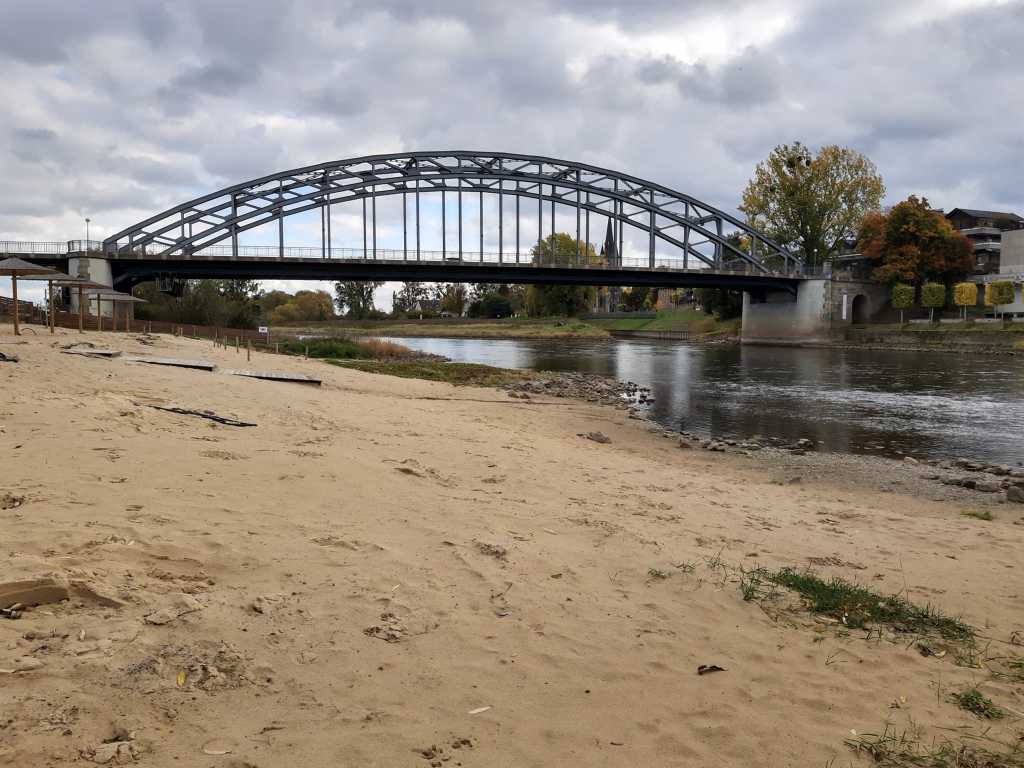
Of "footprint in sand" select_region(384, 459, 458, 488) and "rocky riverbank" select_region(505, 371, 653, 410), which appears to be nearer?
"footprint in sand" select_region(384, 459, 458, 488)

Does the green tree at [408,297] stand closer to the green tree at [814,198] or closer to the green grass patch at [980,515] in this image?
the green tree at [814,198]

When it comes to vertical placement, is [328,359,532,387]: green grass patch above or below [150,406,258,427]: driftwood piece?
below

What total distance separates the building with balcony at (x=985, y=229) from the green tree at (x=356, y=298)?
107464 millimetres

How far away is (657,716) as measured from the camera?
3.98 meters

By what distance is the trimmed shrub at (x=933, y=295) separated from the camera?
246 ft

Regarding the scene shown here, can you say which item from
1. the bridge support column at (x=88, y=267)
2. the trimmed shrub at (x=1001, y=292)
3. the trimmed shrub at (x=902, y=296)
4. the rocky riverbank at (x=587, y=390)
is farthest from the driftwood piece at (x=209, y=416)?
the trimmed shrub at (x=902, y=296)

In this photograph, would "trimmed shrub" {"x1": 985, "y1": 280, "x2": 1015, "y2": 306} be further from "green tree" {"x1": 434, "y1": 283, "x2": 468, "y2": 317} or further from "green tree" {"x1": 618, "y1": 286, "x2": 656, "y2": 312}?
"green tree" {"x1": 434, "y1": 283, "x2": 468, "y2": 317}

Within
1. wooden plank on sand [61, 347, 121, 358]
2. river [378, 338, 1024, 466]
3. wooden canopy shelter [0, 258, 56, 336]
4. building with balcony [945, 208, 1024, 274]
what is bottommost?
river [378, 338, 1024, 466]

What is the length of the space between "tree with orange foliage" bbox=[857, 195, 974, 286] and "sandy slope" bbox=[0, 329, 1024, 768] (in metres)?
81.7

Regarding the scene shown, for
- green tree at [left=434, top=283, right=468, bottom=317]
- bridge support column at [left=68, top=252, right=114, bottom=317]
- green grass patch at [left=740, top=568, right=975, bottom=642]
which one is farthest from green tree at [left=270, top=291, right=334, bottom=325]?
green grass patch at [left=740, top=568, right=975, bottom=642]

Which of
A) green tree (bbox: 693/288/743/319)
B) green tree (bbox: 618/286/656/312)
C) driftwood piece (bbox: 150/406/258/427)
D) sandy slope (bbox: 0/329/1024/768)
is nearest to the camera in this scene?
sandy slope (bbox: 0/329/1024/768)

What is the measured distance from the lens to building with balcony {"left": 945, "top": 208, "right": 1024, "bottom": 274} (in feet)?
317

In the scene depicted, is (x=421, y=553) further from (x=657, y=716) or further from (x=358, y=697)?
(x=657, y=716)

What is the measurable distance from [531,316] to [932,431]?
363 ft
